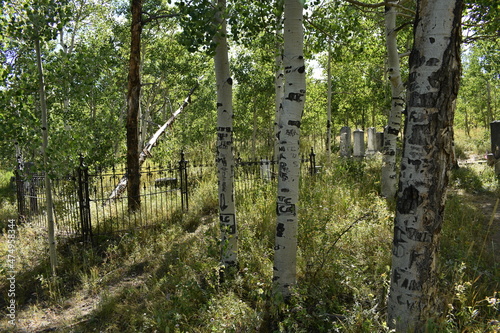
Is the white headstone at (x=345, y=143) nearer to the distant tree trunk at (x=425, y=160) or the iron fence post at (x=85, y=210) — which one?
the iron fence post at (x=85, y=210)

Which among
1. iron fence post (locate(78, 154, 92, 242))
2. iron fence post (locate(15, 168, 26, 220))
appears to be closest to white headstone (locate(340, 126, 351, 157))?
iron fence post (locate(78, 154, 92, 242))

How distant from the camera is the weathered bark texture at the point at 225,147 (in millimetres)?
4605

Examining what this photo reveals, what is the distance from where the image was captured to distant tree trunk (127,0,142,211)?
7910 millimetres

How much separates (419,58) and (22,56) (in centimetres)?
635

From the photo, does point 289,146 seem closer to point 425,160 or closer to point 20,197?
point 425,160

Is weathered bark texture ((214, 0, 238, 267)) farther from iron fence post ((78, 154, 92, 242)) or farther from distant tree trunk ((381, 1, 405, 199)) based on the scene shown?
distant tree trunk ((381, 1, 405, 199))

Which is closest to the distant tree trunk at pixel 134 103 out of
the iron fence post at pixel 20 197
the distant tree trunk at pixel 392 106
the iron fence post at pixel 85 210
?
the iron fence post at pixel 85 210

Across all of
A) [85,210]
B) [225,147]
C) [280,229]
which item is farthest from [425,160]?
[85,210]

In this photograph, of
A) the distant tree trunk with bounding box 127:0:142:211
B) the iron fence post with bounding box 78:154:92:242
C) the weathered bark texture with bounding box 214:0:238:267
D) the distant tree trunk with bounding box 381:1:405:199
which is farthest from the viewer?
the distant tree trunk with bounding box 127:0:142:211

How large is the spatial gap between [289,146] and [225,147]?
1.36 metres

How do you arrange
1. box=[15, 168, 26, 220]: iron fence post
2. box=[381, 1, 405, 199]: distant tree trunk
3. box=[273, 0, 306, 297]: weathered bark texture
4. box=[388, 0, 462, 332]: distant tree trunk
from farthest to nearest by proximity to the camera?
box=[15, 168, 26, 220]: iron fence post < box=[381, 1, 405, 199]: distant tree trunk < box=[273, 0, 306, 297]: weathered bark texture < box=[388, 0, 462, 332]: distant tree trunk

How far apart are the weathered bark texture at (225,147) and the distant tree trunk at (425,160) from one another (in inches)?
98.7

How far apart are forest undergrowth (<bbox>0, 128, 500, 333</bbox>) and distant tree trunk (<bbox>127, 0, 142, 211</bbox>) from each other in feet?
4.73

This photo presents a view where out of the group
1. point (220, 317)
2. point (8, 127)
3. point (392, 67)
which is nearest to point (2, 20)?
point (8, 127)
